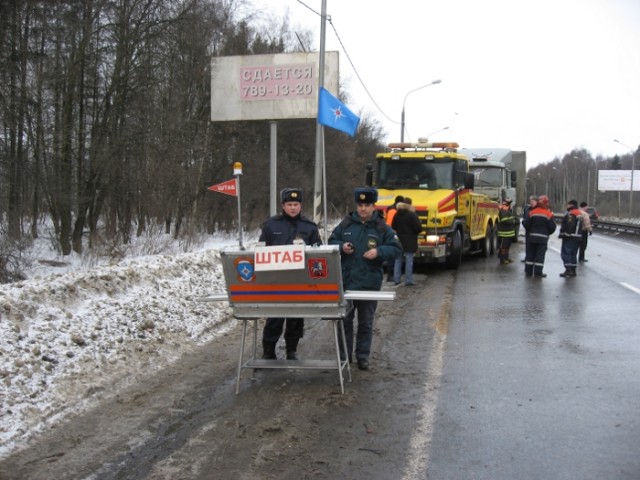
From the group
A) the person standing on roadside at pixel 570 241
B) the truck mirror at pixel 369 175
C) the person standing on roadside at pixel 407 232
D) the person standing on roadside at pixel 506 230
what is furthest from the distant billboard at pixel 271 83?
the person standing on roadside at pixel 570 241

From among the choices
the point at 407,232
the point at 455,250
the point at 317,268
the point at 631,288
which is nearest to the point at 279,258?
the point at 317,268

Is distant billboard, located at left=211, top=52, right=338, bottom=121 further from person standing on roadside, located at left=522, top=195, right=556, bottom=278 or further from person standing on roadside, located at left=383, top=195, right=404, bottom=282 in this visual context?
person standing on roadside, located at left=522, top=195, right=556, bottom=278

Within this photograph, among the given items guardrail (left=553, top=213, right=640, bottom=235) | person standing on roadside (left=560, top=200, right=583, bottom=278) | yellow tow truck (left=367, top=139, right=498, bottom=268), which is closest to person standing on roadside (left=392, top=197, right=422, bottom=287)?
yellow tow truck (left=367, top=139, right=498, bottom=268)

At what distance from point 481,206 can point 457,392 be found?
44.9ft

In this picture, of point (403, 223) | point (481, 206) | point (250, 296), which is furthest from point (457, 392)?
point (481, 206)

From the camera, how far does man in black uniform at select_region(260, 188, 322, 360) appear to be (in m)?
6.24

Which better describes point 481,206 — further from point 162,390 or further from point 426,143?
point 162,390

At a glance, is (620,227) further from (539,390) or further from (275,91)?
(539,390)

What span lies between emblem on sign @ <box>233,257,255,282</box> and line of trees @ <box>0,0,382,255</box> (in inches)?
385

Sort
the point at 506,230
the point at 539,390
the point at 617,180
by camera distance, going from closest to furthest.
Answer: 1. the point at 539,390
2. the point at 506,230
3. the point at 617,180

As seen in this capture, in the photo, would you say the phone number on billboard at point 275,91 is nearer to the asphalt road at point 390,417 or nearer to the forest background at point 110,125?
the forest background at point 110,125

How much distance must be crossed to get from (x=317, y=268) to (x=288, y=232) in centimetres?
96

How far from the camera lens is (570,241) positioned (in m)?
14.9

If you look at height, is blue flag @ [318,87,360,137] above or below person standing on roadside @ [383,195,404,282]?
above
